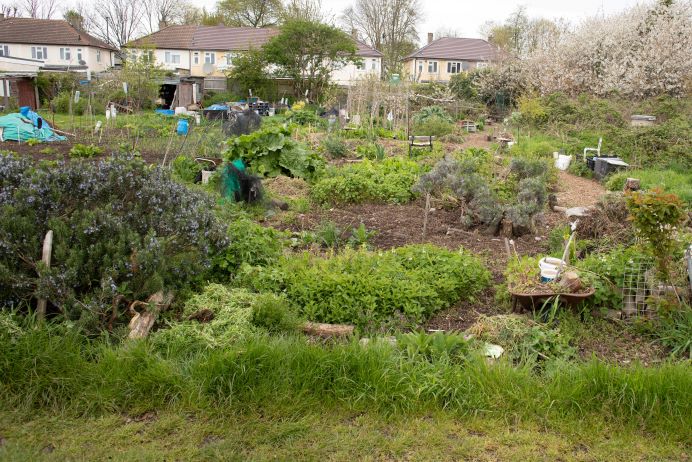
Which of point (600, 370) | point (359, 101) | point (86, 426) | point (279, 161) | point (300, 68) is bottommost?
point (86, 426)

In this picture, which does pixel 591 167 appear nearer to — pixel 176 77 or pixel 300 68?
pixel 300 68

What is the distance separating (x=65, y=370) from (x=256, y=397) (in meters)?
1.22

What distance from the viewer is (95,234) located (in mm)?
4309

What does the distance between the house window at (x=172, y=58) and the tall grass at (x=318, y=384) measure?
51.9 metres

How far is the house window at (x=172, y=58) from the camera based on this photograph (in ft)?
169

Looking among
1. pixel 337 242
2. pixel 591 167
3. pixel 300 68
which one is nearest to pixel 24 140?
pixel 337 242

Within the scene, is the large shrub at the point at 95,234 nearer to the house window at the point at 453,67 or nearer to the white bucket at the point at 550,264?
the white bucket at the point at 550,264

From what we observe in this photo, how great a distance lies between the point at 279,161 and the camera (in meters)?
10.8

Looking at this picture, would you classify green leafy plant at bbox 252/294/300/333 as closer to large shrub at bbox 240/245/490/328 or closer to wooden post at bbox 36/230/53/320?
large shrub at bbox 240/245/490/328

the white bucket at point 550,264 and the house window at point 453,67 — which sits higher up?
the house window at point 453,67

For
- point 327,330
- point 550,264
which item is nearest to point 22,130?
point 327,330

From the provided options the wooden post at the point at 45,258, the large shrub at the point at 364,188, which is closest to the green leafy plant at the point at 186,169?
the large shrub at the point at 364,188

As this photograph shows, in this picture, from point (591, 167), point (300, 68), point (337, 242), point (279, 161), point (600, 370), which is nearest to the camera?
point (600, 370)

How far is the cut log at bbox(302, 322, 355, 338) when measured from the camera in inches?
174
